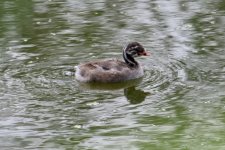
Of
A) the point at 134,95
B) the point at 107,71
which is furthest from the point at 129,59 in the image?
the point at 134,95

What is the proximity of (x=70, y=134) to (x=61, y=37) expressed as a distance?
5.13 metres

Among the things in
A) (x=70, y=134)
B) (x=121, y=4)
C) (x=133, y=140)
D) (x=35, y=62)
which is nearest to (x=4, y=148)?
(x=70, y=134)

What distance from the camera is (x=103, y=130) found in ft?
30.0

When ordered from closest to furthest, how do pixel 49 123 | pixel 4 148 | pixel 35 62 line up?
1. pixel 4 148
2. pixel 49 123
3. pixel 35 62

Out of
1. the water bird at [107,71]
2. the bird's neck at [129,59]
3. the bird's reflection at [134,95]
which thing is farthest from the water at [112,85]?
the bird's neck at [129,59]

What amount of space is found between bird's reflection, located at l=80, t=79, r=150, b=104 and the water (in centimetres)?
2

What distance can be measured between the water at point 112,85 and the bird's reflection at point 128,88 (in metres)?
0.02

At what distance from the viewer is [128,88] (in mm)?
11367

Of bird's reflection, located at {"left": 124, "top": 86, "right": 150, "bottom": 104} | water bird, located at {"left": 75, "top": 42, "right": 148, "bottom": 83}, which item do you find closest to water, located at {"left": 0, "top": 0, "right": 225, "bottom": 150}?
bird's reflection, located at {"left": 124, "top": 86, "right": 150, "bottom": 104}

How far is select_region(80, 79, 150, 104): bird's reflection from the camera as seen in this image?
10.7m

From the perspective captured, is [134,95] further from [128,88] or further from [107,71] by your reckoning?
[107,71]

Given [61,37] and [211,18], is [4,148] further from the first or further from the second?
[211,18]

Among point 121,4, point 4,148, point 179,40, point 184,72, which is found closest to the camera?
point 4,148

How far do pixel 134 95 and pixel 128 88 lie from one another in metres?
0.56
